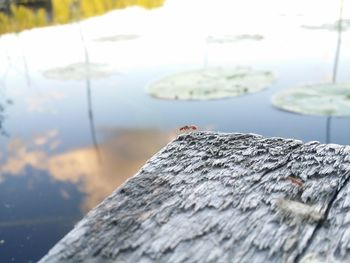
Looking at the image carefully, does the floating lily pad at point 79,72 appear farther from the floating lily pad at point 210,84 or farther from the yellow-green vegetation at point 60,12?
the yellow-green vegetation at point 60,12

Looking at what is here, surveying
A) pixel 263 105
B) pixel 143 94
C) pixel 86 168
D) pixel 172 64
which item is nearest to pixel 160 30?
pixel 172 64

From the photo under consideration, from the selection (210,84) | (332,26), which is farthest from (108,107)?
(332,26)

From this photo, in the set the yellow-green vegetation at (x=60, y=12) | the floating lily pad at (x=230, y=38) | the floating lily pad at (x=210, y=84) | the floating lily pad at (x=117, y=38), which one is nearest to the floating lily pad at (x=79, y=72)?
the floating lily pad at (x=210, y=84)

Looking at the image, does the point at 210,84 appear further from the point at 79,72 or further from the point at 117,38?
the point at 117,38

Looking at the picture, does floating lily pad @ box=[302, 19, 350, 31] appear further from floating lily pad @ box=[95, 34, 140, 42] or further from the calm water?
floating lily pad @ box=[95, 34, 140, 42]

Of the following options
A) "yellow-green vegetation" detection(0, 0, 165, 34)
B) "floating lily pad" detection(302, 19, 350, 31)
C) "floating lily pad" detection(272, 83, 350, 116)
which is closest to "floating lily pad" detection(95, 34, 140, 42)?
"yellow-green vegetation" detection(0, 0, 165, 34)

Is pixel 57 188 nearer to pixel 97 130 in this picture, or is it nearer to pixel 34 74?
pixel 97 130

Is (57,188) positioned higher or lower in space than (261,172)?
lower
